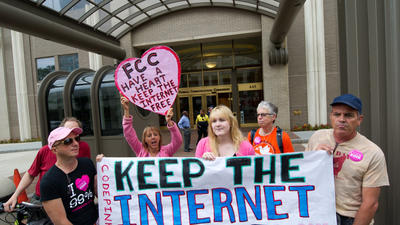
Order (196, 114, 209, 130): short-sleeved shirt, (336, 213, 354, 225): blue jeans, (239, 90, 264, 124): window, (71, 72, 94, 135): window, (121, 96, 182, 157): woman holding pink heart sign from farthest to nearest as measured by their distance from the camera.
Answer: (239, 90, 264, 124): window
(196, 114, 209, 130): short-sleeved shirt
(71, 72, 94, 135): window
(121, 96, 182, 157): woman holding pink heart sign
(336, 213, 354, 225): blue jeans

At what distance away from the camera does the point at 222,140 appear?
2.46 meters

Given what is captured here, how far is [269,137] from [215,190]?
1.12 meters

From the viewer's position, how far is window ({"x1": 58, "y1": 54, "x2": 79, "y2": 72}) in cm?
1631

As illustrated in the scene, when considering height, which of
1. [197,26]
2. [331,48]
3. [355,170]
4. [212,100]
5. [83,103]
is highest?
[197,26]

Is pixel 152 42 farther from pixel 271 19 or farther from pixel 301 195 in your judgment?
pixel 301 195

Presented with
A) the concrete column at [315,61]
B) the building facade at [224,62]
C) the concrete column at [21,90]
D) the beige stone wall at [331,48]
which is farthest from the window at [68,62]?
the beige stone wall at [331,48]

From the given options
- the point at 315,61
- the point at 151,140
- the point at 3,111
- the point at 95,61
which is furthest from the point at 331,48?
the point at 3,111

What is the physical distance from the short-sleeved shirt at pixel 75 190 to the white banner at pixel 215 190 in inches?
8.1

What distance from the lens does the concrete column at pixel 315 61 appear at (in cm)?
1302

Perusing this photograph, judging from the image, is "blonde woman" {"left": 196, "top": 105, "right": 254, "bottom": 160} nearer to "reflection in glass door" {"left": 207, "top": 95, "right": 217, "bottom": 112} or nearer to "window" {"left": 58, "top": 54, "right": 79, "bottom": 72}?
"reflection in glass door" {"left": 207, "top": 95, "right": 217, "bottom": 112}

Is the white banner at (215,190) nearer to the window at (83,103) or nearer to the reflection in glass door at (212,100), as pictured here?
the window at (83,103)

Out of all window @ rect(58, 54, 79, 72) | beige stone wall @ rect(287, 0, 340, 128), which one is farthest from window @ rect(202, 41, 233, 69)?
window @ rect(58, 54, 79, 72)

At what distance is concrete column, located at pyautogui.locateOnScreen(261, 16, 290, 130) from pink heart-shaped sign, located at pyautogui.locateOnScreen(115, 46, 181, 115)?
11.3m

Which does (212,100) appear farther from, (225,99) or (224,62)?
(224,62)
